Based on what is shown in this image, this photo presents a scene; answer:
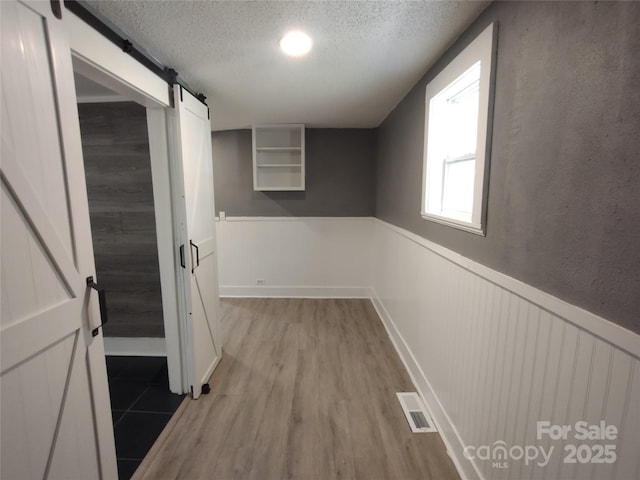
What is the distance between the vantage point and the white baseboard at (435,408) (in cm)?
158

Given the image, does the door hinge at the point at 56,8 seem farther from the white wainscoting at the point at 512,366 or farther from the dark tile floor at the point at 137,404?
the dark tile floor at the point at 137,404

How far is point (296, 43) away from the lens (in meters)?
1.68

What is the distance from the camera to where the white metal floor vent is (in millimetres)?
1918

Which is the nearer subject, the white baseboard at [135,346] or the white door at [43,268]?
the white door at [43,268]

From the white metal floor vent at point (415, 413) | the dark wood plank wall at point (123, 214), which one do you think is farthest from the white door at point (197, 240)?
the white metal floor vent at point (415, 413)

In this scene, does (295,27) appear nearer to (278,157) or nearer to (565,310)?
(565,310)

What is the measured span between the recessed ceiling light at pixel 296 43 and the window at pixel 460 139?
0.83 metres

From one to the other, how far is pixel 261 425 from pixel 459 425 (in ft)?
3.93

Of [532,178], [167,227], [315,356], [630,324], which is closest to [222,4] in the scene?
[167,227]

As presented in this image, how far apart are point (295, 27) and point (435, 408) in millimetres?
2396

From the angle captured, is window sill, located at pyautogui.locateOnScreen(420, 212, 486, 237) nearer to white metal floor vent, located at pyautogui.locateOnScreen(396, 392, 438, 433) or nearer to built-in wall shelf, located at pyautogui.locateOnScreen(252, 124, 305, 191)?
white metal floor vent, located at pyautogui.locateOnScreen(396, 392, 438, 433)

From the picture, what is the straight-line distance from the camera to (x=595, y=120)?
843mm

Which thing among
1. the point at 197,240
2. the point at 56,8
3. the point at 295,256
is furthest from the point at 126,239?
the point at 295,256

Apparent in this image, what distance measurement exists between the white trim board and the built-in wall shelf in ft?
9.61
